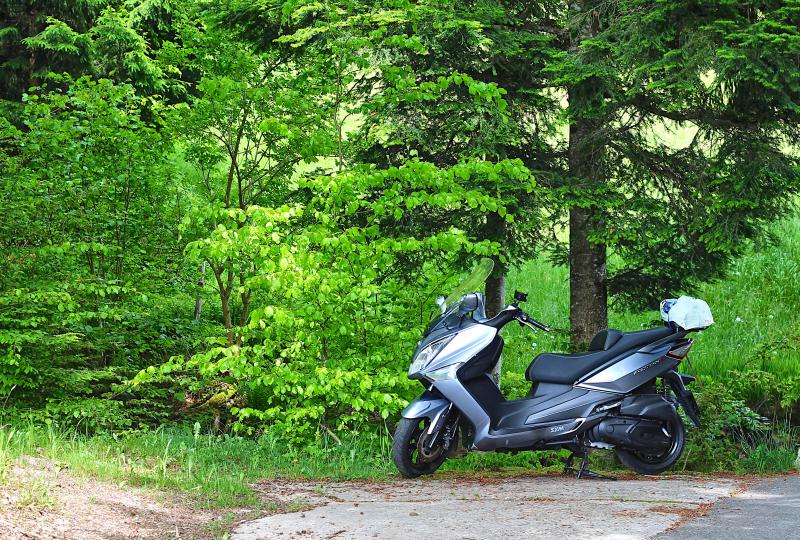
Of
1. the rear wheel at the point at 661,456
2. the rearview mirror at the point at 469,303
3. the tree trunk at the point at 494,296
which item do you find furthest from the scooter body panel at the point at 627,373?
the tree trunk at the point at 494,296

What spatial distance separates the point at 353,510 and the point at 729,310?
10.8m

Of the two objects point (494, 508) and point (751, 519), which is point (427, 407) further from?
point (751, 519)

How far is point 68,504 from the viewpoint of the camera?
4.28 metres

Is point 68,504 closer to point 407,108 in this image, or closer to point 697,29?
point 407,108

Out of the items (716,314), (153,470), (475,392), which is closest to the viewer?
(153,470)

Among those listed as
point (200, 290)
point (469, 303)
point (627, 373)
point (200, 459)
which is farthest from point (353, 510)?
point (200, 290)

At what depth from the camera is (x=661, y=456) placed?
6148 millimetres

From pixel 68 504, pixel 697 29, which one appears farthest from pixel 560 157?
pixel 68 504

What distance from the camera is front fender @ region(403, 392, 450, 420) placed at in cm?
577

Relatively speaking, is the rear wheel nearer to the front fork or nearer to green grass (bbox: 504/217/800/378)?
the front fork

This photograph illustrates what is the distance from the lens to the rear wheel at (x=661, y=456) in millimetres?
→ 6094

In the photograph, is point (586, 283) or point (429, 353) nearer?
point (429, 353)

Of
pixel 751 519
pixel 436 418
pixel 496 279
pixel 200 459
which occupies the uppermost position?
pixel 496 279

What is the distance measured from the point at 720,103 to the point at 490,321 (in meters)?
3.55
